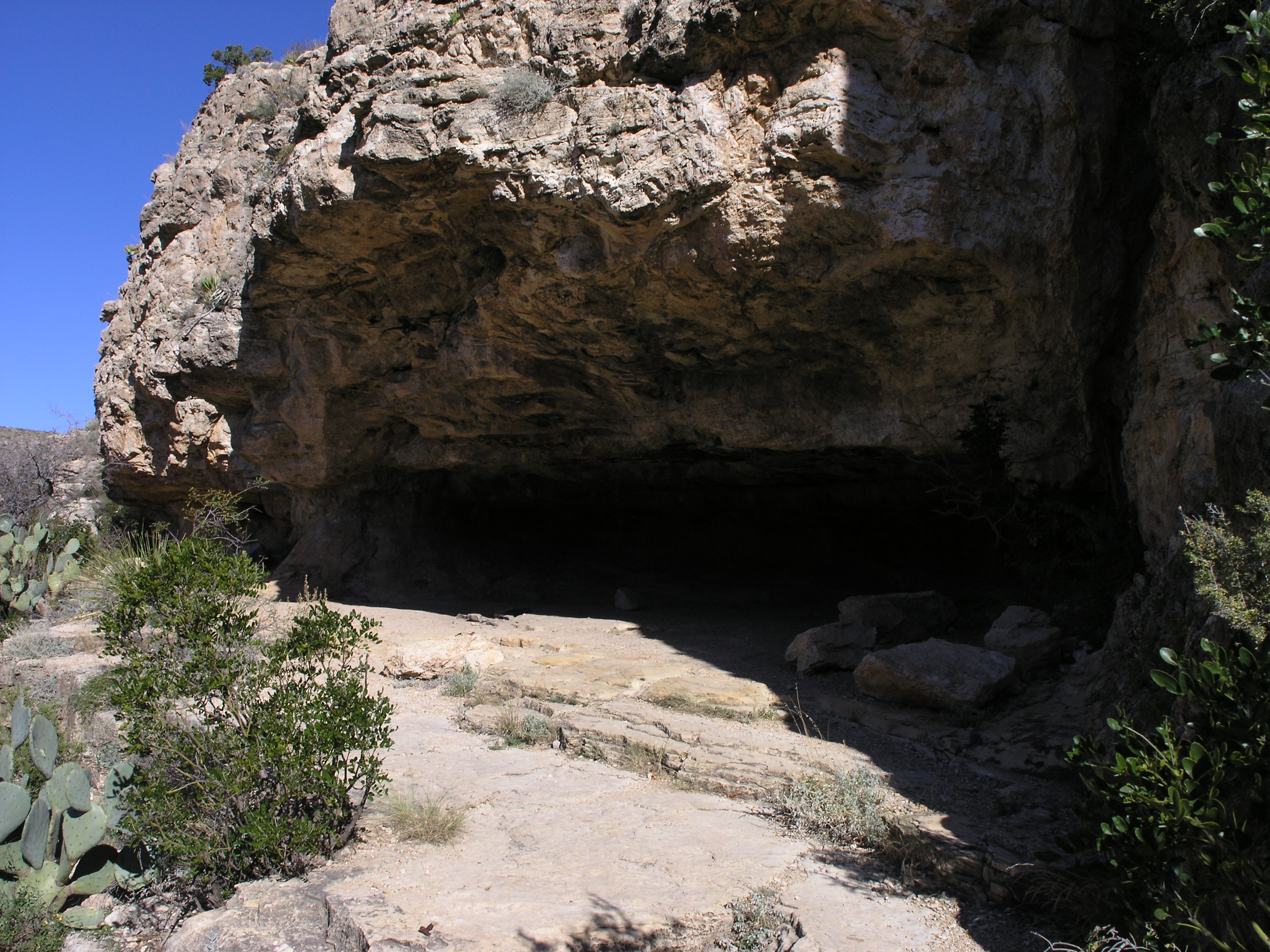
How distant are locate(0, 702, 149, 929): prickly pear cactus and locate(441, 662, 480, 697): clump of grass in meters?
2.57

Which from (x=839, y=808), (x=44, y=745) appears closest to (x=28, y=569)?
(x=44, y=745)

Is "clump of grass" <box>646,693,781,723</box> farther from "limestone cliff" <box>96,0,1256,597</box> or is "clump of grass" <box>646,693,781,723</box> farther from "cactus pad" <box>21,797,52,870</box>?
"cactus pad" <box>21,797,52,870</box>

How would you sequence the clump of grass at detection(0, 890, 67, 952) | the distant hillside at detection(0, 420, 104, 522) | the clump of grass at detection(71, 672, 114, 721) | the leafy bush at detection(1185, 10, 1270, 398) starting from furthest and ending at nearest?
1. the distant hillside at detection(0, 420, 104, 522)
2. the clump of grass at detection(71, 672, 114, 721)
3. the clump of grass at detection(0, 890, 67, 952)
4. the leafy bush at detection(1185, 10, 1270, 398)

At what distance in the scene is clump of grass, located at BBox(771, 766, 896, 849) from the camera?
3555 mm

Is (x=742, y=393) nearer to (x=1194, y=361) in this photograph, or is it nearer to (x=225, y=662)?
(x=1194, y=361)

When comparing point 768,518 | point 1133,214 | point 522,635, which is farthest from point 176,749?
point 768,518

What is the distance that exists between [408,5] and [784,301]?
4.16 m

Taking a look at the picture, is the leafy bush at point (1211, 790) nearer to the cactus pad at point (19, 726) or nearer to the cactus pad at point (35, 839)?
the cactus pad at point (35, 839)

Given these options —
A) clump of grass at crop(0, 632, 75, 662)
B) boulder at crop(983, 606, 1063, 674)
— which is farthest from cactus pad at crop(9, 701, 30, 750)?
boulder at crop(983, 606, 1063, 674)

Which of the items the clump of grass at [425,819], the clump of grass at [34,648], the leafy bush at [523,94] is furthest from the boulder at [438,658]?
the leafy bush at [523,94]

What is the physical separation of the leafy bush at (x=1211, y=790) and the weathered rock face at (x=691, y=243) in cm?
376

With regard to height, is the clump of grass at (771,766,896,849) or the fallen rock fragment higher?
the clump of grass at (771,766,896,849)

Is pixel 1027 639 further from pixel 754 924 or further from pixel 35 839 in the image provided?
pixel 35 839

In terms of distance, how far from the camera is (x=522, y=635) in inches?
304
